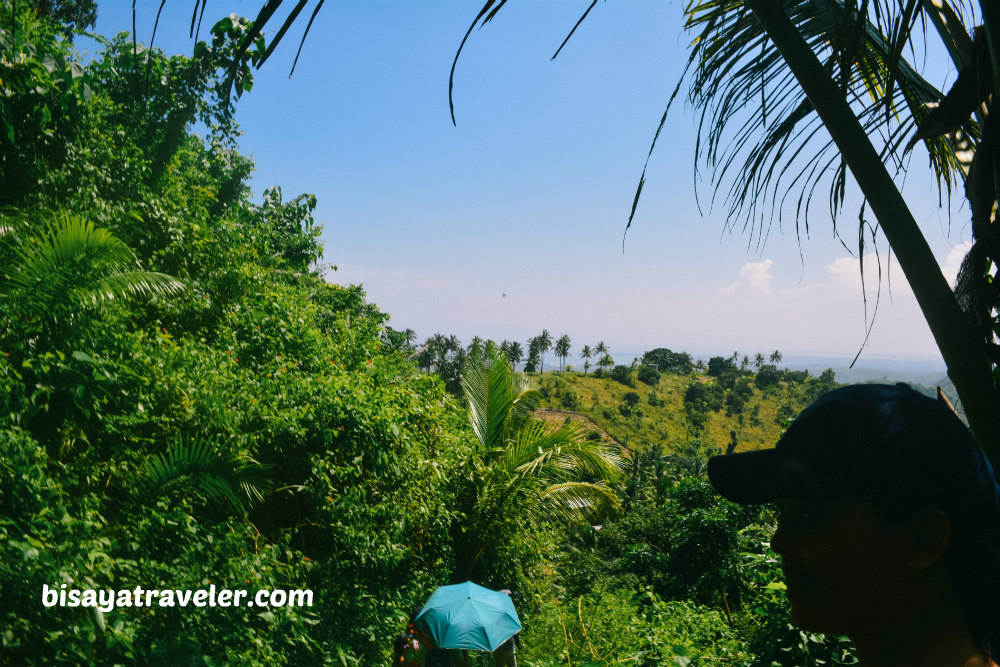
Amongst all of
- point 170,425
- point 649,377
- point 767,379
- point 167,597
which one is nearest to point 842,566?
point 167,597

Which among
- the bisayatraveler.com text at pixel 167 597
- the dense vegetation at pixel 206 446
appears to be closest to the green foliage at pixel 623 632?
the dense vegetation at pixel 206 446

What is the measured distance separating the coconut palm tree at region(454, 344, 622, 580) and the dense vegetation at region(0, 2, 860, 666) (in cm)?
5

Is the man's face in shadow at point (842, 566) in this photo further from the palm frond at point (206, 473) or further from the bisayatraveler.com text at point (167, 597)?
the palm frond at point (206, 473)

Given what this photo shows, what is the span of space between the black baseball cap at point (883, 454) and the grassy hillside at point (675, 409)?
2265 inches

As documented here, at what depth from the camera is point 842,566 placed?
684 mm

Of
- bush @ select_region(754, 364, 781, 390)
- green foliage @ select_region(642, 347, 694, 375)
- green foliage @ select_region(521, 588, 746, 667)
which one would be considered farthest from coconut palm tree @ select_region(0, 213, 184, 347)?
green foliage @ select_region(642, 347, 694, 375)

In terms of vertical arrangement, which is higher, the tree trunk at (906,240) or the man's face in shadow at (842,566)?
the tree trunk at (906,240)

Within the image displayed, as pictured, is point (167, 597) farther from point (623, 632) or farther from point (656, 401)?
point (656, 401)

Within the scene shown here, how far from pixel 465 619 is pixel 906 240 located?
→ 7.39 metres

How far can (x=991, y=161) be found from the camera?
2.83ft

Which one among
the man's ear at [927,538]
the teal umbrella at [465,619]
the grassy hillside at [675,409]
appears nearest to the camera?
the man's ear at [927,538]

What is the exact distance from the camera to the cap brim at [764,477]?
728mm

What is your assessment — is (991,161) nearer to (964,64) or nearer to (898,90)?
(964,64)

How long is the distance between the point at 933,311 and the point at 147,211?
9.34 metres
